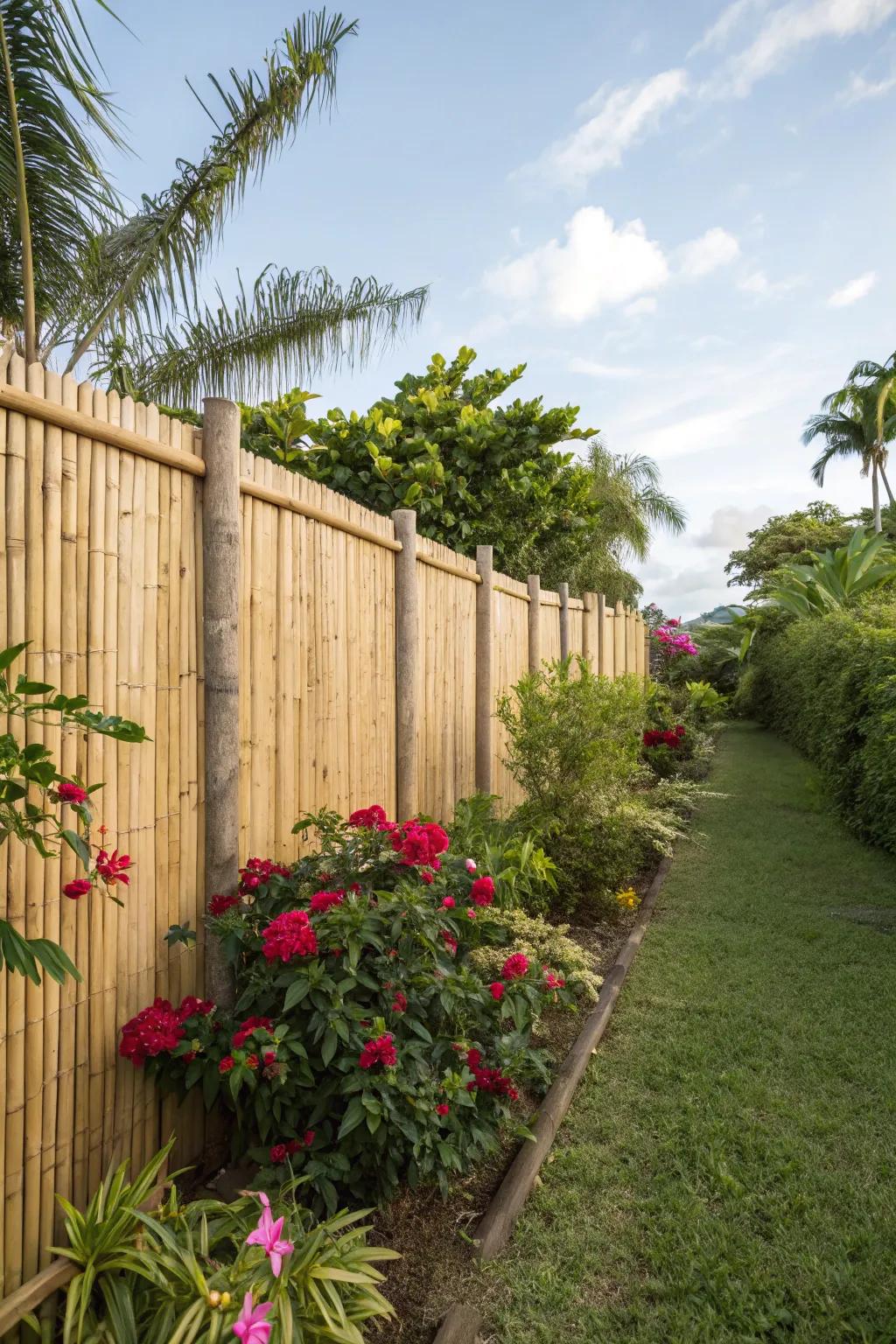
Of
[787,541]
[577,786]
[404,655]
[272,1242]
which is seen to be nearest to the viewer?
[272,1242]

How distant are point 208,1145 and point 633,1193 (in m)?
1.32

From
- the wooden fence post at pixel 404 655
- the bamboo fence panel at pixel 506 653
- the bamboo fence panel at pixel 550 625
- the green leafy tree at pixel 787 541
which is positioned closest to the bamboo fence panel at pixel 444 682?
the wooden fence post at pixel 404 655

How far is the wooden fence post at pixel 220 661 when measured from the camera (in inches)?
99.7

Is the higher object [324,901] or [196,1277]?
[324,901]

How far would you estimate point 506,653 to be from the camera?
6.15 metres

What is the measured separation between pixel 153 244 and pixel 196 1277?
8010mm

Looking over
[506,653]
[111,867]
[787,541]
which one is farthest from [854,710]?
[787,541]

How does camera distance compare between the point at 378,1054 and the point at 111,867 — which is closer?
the point at 111,867

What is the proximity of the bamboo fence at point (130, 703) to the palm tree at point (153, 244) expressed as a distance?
8.78ft

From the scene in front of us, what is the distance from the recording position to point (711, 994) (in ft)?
12.1

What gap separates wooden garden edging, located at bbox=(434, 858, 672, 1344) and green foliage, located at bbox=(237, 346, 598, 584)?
427 cm

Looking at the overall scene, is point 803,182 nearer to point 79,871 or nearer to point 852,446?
point 79,871

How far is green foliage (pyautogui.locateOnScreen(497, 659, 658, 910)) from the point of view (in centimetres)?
484

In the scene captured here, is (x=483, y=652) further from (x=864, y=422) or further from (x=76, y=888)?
(x=864, y=422)
